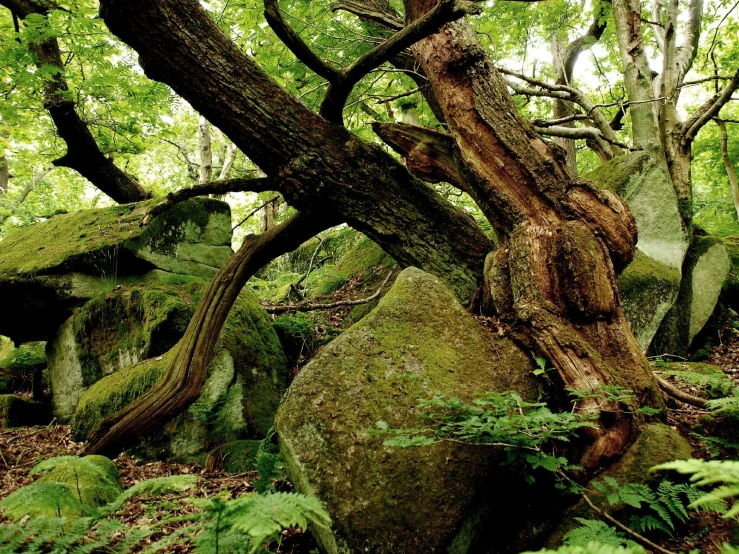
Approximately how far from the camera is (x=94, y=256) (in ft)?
18.3

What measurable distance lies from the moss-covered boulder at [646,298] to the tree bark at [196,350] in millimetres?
3252

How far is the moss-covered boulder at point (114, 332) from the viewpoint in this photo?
5055 millimetres

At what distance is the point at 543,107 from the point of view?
11.6 metres

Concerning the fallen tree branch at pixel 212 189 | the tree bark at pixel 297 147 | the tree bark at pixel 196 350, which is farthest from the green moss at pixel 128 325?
the tree bark at pixel 297 147

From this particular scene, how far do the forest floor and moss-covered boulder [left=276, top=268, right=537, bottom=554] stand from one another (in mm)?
393

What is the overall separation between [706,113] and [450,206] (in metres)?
3.96

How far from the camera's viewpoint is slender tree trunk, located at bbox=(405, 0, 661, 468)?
2.93 meters

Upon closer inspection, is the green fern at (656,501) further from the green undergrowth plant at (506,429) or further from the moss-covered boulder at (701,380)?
the moss-covered boulder at (701,380)

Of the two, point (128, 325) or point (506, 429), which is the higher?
point (128, 325)

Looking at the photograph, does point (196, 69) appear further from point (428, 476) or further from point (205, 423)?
point (428, 476)

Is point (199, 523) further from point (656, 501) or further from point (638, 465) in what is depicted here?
point (638, 465)

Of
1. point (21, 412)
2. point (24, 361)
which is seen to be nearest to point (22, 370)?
point (24, 361)

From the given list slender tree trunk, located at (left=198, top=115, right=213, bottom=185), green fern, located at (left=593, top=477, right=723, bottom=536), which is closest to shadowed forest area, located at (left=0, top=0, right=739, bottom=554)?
green fern, located at (left=593, top=477, right=723, bottom=536)

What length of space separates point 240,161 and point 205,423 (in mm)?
15860
